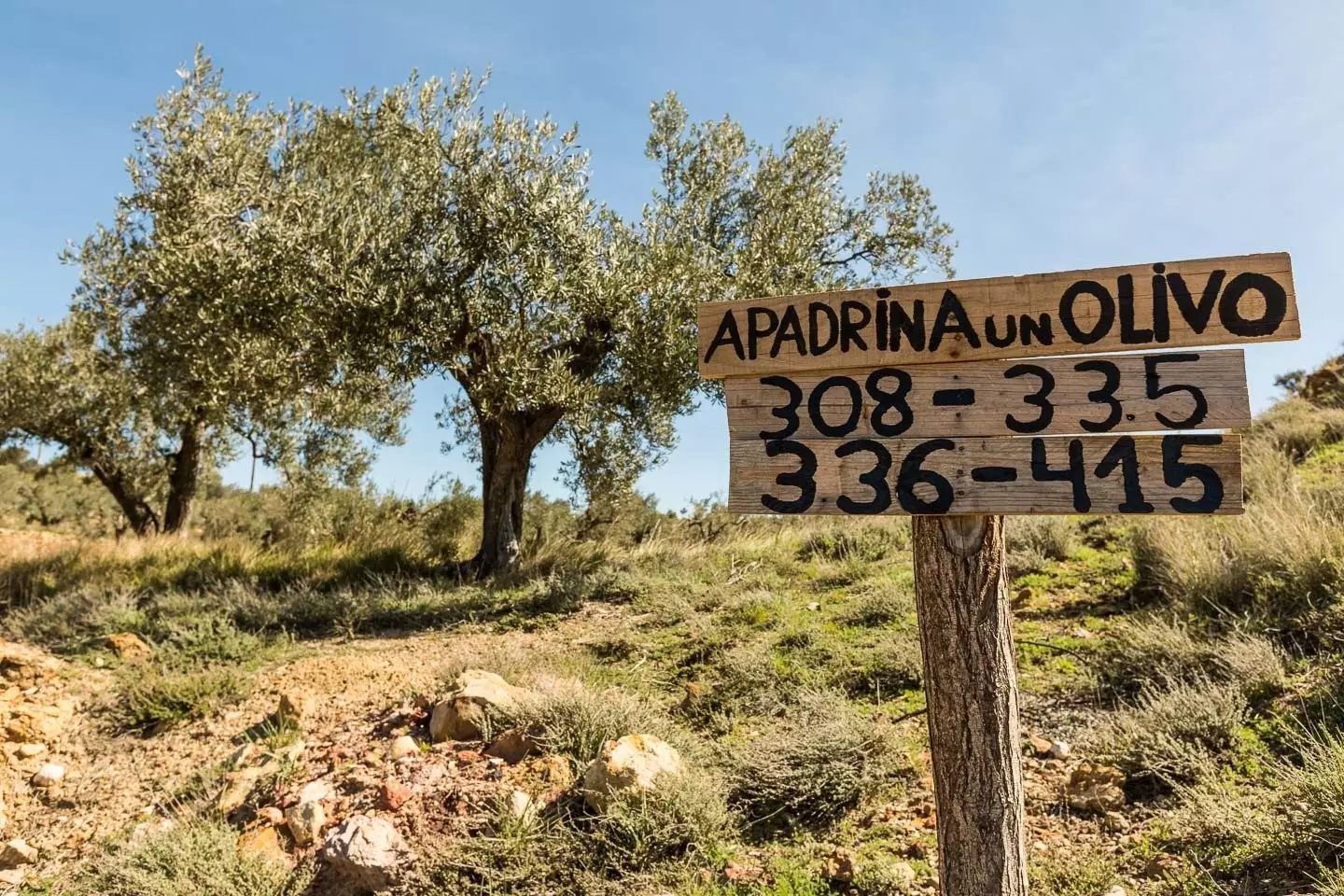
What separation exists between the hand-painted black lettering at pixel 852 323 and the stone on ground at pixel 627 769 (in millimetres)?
2942

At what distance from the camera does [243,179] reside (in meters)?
12.7

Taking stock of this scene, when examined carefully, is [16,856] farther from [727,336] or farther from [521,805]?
[727,336]

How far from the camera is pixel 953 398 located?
3377mm

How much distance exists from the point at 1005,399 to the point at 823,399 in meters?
0.77

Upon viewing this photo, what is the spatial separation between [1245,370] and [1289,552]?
4.69 meters

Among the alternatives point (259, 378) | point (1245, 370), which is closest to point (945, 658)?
point (1245, 370)

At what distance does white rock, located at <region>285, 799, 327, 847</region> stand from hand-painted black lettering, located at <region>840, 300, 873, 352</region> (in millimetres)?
4657

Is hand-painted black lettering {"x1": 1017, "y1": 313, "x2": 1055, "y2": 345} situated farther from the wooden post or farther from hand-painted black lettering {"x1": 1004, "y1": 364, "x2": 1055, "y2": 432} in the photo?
the wooden post

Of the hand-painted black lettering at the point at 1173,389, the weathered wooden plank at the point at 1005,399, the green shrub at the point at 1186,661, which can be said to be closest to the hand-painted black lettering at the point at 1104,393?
the weathered wooden plank at the point at 1005,399

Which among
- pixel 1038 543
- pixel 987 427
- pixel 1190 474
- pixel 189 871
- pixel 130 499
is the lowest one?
pixel 189 871

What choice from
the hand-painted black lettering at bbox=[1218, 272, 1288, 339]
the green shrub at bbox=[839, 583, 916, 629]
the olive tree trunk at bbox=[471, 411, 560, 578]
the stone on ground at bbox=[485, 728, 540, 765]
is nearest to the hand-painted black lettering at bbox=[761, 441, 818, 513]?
the hand-painted black lettering at bbox=[1218, 272, 1288, 339]

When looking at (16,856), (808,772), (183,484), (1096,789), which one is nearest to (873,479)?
(808,772)

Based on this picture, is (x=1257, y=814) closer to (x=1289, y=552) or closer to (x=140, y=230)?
(x=1289, y=552)

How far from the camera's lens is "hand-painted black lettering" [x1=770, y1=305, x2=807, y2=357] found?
3561 mm
